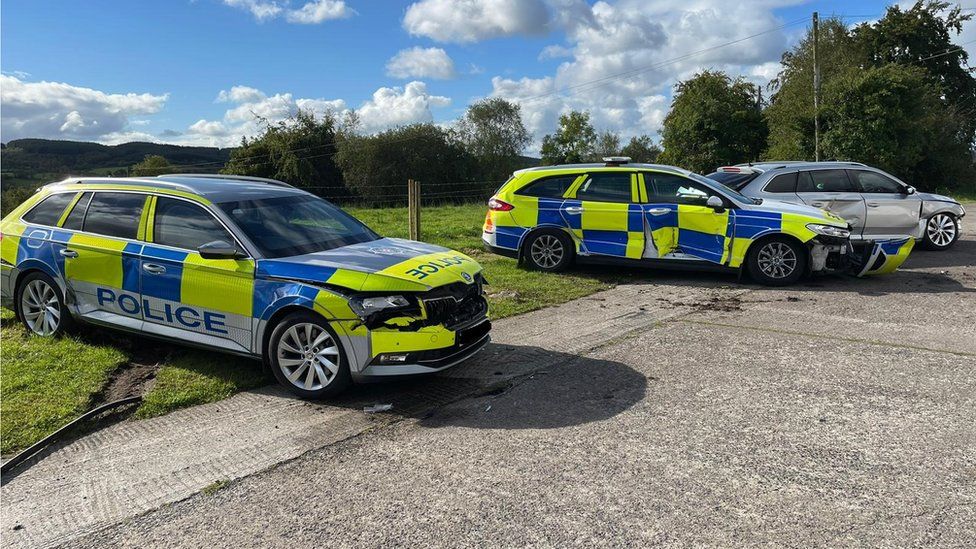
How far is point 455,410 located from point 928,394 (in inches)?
131

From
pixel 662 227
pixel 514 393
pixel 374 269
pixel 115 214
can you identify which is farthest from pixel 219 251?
pixel 662 227

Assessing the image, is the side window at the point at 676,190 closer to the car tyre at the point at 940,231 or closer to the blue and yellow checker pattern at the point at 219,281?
the blue and yellow checker pattern at the point at 219,281

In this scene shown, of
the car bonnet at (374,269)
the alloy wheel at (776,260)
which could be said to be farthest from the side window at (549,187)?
the car bonnet at (374,269)

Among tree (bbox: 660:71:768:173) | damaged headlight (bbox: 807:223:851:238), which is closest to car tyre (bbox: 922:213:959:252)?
damaged headlight (bbox: 807:223:851:238)

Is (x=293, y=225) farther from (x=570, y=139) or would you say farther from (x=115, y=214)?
(x=570, y=139)

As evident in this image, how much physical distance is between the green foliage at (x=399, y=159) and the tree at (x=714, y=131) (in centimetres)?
1831

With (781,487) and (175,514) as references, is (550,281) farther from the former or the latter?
(175,514)

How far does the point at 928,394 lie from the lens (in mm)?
4480

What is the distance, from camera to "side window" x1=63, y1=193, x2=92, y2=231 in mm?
5773

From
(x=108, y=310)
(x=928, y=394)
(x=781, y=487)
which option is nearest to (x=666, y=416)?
(x=781, y=487)

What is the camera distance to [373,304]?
4.41m

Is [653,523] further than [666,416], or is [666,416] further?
[666,416]

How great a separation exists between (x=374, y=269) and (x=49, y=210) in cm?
369

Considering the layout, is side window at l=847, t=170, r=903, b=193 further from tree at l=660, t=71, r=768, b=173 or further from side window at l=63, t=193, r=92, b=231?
tree at l=660, t=71, r=768, b=173
